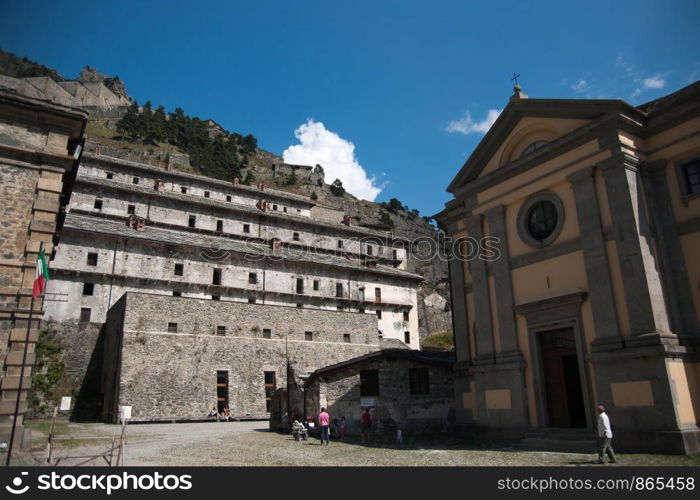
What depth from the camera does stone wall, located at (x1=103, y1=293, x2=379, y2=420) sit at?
29.7m

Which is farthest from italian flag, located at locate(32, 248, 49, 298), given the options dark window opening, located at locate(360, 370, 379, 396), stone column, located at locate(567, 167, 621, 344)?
stone column, located at locate(567, 167, 621, 344)

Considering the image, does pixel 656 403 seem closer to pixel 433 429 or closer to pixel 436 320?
pixel 433 429

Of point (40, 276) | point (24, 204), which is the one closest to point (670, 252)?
point (40, 276)

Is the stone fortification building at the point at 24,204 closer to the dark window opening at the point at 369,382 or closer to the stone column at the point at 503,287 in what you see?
the dark window opening at the point at 369,382

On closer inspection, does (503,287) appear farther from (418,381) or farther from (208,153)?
(208,153)

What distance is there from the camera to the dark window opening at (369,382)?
22.8 m

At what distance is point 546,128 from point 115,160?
49846 mm

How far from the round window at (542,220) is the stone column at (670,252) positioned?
2930 millimetres

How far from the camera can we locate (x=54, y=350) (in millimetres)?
32594

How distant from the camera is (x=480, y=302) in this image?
1883cm

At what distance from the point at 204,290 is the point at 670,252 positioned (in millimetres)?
33055

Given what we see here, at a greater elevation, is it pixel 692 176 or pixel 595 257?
pixel 692 176
